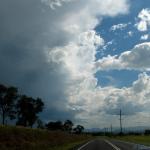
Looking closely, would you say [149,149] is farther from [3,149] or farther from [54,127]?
[54,127]

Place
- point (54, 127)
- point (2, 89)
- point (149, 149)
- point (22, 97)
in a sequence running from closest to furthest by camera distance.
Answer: point (149, 149), point (2, 89), point (22, 97), point (54, 127)

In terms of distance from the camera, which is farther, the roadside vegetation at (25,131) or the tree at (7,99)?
the tree at (7,99)

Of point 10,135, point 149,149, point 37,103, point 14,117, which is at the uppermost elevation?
point 37,103

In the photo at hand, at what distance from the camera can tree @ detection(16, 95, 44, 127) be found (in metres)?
109

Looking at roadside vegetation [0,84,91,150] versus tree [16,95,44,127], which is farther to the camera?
tree [16,95,44,127]

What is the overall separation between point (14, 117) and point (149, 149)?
81894 millimetres

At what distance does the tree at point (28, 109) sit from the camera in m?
109

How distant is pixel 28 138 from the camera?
65.5m

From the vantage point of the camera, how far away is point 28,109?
370 ft

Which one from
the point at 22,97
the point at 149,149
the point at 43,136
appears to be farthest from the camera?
the point at 22,97

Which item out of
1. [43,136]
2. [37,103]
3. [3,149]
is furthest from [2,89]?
[3,149]

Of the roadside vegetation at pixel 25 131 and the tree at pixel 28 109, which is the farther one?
the tree at pixel 28 109

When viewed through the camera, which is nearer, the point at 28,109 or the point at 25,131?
the point at 25,131

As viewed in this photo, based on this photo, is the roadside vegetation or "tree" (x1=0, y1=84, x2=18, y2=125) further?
"tree" (x1=0, y1=84, x2=18, y2=125)
